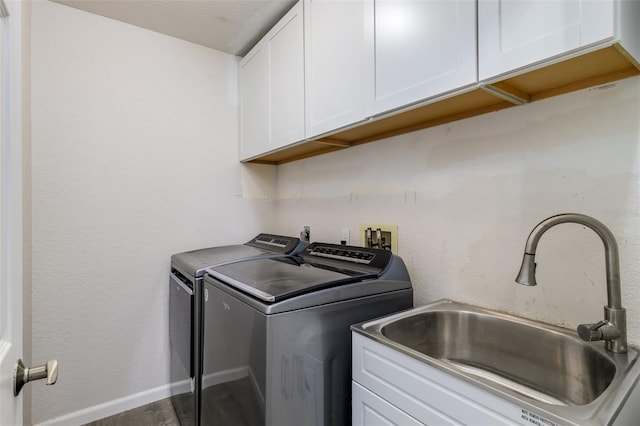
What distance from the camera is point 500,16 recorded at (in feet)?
2.98

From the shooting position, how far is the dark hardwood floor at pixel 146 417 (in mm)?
1935

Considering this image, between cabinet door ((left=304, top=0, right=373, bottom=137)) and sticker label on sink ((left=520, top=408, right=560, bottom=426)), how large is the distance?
3.60 feet

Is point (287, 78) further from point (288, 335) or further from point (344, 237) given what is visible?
point (288, 335)

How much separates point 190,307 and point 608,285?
168 centimetres

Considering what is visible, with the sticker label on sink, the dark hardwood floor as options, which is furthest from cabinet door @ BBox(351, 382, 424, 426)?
the dark hardwood floor

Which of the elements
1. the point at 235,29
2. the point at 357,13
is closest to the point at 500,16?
the point at 357,13

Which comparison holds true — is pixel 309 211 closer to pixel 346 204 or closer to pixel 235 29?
pixel 346 204

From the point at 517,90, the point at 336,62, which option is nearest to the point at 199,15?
the point at 336,62

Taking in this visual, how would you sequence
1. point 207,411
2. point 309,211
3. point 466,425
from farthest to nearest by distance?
point 309,211 < point 207,411 < point 466,425

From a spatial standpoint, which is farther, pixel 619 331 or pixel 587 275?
pixel 587 275

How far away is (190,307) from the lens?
65.0 inches

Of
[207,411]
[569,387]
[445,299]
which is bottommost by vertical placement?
[207,411]

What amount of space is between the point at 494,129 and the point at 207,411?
1.76 meters

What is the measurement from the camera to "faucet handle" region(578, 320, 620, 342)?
822 mm
